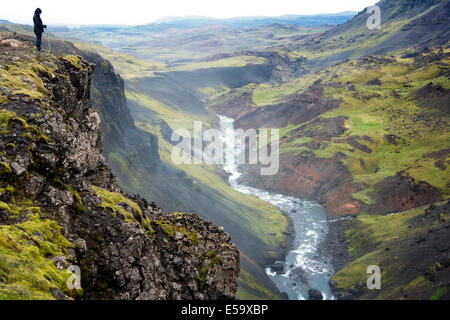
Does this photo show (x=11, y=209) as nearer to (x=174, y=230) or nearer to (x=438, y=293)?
(x=174, y=230)

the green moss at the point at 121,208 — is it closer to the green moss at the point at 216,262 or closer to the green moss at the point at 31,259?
the green moss at the point at 31,259

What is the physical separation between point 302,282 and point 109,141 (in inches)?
1754

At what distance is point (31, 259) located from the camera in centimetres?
1352

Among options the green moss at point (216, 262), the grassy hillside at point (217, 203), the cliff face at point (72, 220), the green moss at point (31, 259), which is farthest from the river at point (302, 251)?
the green moss at point (31, 259)

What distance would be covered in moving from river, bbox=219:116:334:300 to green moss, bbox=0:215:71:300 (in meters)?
53.8

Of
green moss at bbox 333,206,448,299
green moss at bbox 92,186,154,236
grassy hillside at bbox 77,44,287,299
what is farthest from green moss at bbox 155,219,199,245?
green moss at bbox 333,206,448,299

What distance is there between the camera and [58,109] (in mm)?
20688

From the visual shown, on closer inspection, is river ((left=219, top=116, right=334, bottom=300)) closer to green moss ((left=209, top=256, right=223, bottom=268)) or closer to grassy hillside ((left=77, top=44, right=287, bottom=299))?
grassy hillside ((left=77, top=44, right=287, bottom=299))

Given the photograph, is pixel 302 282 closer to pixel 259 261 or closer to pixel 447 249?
pixel 259 261

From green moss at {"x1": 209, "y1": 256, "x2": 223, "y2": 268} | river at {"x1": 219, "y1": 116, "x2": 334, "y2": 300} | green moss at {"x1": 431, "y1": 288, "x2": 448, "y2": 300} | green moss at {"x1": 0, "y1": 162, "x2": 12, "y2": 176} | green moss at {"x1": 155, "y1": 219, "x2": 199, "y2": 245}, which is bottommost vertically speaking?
river at {"x1": 219, "y1": 116, "x2": 334, "y2": 300}

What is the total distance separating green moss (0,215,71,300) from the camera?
469 inches

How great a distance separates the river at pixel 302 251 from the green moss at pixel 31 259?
5384cm

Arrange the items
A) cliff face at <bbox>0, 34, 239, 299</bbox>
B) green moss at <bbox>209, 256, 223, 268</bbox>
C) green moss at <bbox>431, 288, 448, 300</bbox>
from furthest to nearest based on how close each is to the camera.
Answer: green moss at <bbox>431, 288, 448, 300</bbox> → green moss at <bbox>209, 256, 223, 268</bbox> → cliff face at <bbox>0, 34, 239, 299</bbox>

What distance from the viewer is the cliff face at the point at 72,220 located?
1456 cm
